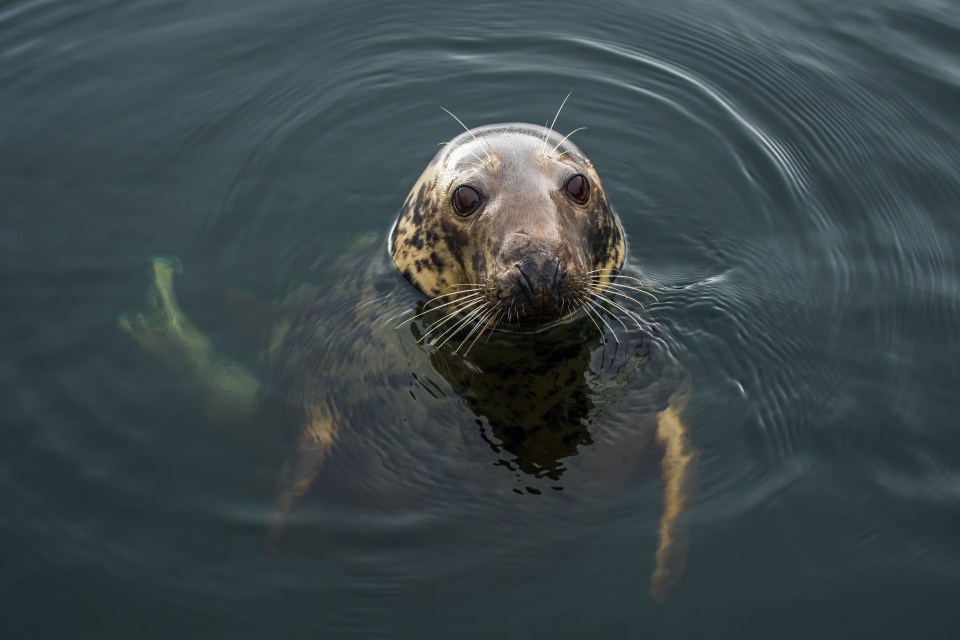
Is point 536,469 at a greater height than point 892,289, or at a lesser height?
lesser

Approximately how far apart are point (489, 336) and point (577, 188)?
0.82 m

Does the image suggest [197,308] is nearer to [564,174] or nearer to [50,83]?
[564,174]

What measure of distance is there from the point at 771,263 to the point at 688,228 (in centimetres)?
55

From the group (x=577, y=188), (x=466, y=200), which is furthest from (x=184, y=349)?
(x=577, y=188)

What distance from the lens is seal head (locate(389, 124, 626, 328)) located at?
13.9ft

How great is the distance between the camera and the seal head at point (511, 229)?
13.9ft

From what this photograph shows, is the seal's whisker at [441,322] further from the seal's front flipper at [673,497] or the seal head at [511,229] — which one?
the seal's front flipper at [673,497]

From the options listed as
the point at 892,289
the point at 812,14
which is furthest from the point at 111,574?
the point at 812,14

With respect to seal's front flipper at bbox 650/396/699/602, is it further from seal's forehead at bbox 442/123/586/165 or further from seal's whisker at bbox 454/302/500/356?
seal's forehead at bbox 442/123/586/165

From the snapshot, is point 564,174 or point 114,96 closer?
point 564,174

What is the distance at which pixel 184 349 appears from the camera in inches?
207

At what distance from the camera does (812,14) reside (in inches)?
308

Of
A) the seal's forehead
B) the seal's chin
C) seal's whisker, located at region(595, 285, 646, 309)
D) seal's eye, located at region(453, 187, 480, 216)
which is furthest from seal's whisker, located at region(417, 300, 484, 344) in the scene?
the seal's forehead

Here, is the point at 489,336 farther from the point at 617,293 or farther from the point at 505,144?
the point at 505,144
